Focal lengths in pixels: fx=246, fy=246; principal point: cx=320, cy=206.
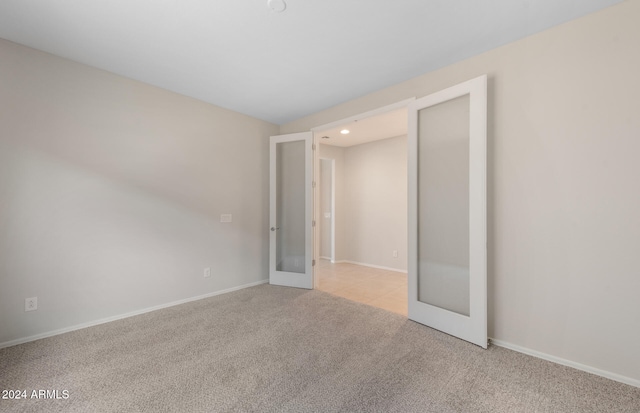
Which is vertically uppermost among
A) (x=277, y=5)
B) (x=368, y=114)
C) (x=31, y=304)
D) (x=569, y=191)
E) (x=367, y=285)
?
(x=277, y=5)

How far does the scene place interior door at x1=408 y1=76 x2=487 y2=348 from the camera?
2.17 meters

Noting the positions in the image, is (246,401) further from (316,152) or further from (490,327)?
(316,152)

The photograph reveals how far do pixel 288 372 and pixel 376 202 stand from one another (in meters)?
4.14

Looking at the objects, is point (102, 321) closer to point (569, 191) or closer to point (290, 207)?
point (290, 207)

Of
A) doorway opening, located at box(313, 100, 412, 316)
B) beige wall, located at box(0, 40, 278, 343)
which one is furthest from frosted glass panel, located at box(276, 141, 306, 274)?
beige wall, located at box(0, 40, 278, 343)

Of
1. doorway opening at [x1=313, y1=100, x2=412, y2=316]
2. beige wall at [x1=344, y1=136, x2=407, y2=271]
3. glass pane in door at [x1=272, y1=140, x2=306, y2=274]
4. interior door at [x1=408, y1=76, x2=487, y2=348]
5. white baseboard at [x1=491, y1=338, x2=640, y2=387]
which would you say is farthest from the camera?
beige wall at [x1=344, y1=136, x2=407, y2=271]

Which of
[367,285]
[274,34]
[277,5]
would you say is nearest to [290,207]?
[367,285]

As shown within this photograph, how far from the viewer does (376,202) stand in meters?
5.45

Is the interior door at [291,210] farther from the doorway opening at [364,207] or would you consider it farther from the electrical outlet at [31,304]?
the electrical outlet at [31,304]

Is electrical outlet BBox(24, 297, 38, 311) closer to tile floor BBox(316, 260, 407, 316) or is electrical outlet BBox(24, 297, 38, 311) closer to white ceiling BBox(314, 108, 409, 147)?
tile floor BBox(316, 260, 407, 316)

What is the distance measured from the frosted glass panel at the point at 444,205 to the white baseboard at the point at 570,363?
0.38 meters

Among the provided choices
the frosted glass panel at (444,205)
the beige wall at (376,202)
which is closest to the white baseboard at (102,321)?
the frosted glass panel at (444,205)

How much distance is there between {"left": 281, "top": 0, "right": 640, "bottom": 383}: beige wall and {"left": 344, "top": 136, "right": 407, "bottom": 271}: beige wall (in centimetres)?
273

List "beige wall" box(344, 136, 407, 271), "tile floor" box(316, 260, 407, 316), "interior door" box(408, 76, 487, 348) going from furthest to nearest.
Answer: "beige wall" box(344, 136, 407, 271) → "tile floor" box(316, 260, 407, 316) → "interior door" box(408, 76, 487, 348)
